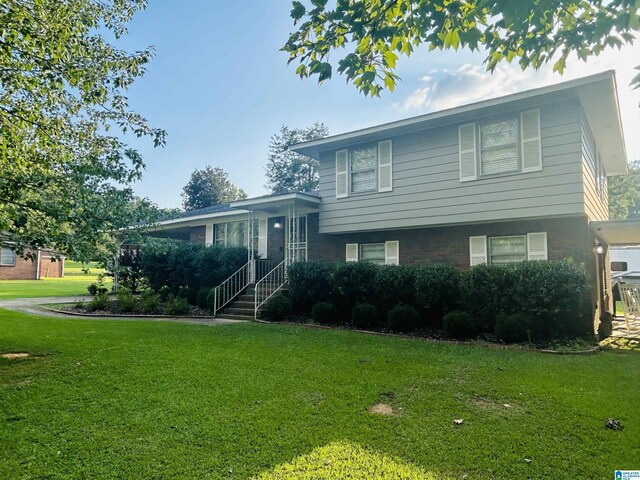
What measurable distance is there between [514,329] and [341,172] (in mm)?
6659

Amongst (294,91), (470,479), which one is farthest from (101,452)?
(294,91)

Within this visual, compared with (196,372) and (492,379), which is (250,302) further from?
(492,379)

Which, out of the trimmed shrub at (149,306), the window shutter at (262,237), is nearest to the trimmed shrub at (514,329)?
the window shutter at (262,237)

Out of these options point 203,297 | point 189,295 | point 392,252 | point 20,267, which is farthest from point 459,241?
point 20,267

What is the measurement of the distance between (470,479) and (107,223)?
559cm

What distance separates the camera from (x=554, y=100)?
8680 millimetres

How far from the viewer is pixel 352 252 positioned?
1220 cm

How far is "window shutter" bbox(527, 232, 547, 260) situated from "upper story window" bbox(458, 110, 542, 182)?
1.56 metres

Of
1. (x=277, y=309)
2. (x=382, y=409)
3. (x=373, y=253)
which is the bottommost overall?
(x=382, y=409)

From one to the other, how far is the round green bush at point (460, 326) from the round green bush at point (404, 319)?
2.73ft

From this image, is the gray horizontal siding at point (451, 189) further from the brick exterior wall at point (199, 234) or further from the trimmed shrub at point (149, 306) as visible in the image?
the brick exterior wall at point (199, 234)

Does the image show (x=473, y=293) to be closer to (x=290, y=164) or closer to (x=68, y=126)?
(x=68, y=126)

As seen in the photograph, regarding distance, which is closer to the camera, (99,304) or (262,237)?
(99,304)

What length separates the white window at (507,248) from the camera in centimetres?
918
